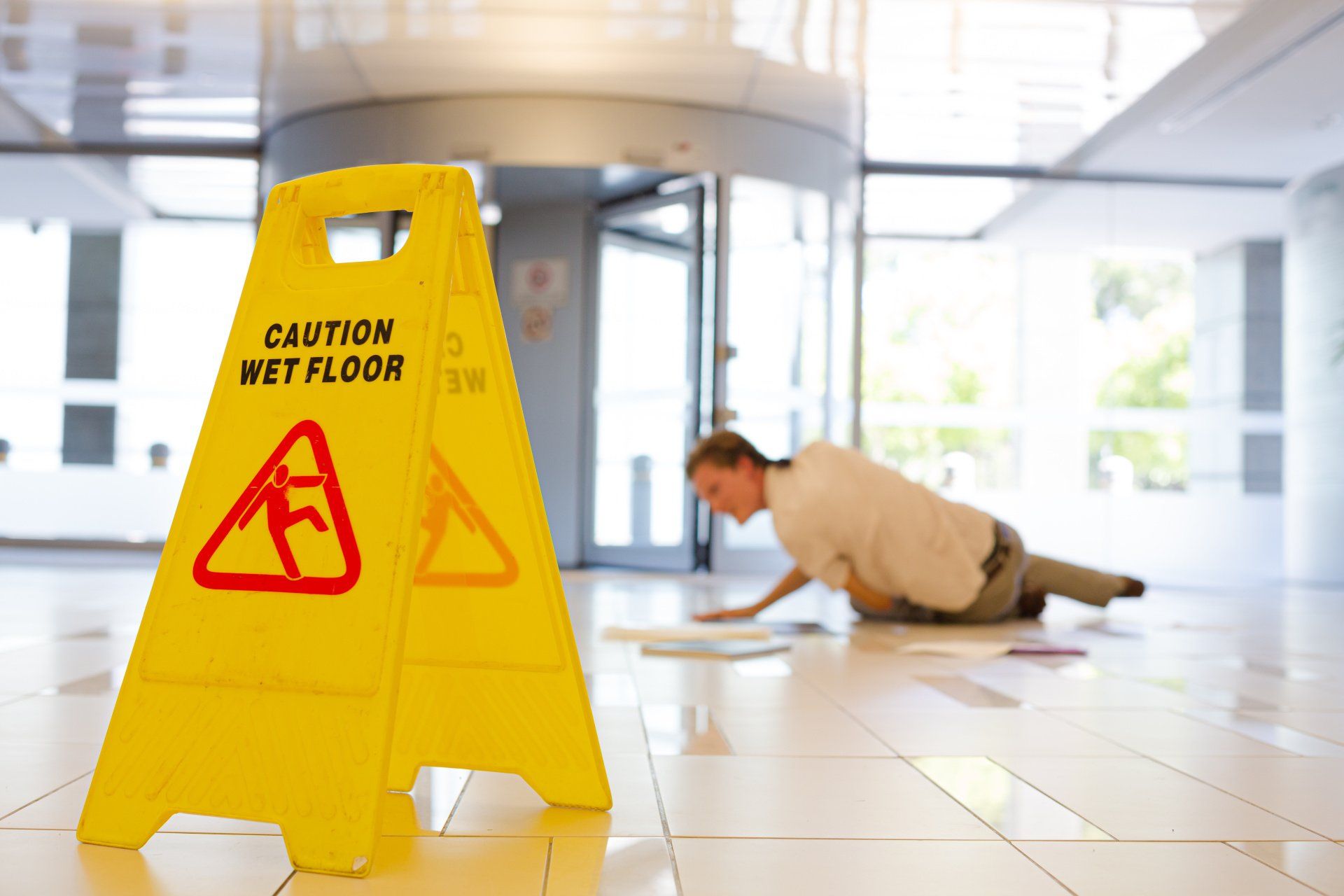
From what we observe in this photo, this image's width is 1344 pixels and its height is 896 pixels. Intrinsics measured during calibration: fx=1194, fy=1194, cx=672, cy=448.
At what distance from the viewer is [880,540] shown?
368cm

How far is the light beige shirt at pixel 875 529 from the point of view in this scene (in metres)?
3.53

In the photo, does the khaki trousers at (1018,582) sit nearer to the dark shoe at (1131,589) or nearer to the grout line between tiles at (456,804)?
the dark shoe at (1131,589)

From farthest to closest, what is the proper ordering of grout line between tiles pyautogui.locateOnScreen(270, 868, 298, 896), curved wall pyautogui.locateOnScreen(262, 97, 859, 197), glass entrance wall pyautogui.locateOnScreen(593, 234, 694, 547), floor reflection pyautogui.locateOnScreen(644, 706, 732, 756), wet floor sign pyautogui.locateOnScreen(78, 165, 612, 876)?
glass entrance wall pyautogui.locateOnScreen(593, 234, 694, 547) → curved wall pyautogui.locateOnScreen(262, 97, 859, 197) → floor reflection pyautogui.locateOnScreen(644, 706, 732, 756) → wet floor sign pyautogui.locateOnScreen(78, 165, 612, 876) → grout line between tiles pyautogui.locateOnScreen(270, 868, 298, 896)

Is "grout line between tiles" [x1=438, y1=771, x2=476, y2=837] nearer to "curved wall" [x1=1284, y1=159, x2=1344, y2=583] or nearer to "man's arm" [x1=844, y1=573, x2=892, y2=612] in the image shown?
"man's arm" [x1=844, y1=573, x2=892, y2=612]

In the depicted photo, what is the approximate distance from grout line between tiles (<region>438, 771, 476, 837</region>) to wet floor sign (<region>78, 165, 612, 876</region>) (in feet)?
0.15

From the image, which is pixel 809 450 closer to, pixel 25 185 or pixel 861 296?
pixel 861 296

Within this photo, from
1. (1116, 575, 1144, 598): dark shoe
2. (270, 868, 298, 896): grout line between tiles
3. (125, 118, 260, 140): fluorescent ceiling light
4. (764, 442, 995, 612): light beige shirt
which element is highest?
(125, 118, 260, 140): fluorescent ceiling light

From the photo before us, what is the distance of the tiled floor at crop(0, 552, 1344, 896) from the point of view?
1.29m

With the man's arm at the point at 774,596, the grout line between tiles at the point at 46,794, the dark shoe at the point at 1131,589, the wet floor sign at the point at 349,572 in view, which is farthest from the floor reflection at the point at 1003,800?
the dark shoe at the point at 1131,589

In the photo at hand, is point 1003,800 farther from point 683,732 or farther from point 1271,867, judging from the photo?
point 683,732

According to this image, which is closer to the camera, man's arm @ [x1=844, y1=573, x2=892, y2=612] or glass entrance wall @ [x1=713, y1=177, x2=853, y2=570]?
man's arm @ [x1=844, y1=573, x2=892, y2=612]

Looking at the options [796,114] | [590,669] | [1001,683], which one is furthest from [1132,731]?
[796,114]

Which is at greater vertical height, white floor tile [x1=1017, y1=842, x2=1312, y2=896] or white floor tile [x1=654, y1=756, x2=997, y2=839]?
white floor tile [x1=1017, y1=842, x2=1312, y2=896]

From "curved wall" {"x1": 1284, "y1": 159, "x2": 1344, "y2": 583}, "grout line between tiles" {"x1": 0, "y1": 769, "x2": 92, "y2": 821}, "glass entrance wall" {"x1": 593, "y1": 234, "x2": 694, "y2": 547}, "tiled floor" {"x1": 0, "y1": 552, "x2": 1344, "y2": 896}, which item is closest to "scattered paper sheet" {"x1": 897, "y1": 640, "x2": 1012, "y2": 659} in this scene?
"tiled floor" {"x1": 0, "y1": 552, "x2": 1344, "y2": 896}
